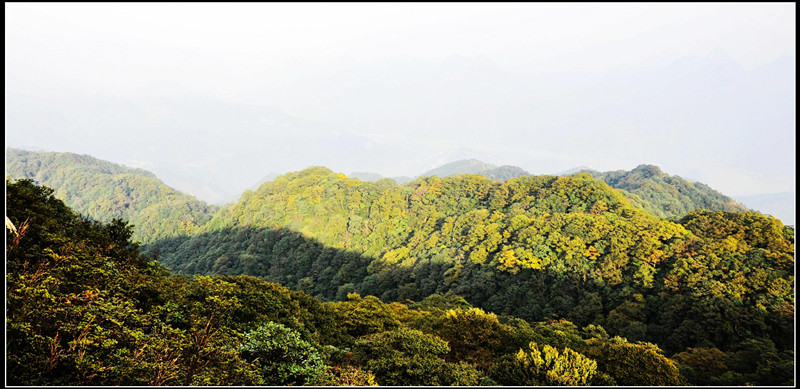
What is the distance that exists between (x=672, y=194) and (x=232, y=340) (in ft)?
220

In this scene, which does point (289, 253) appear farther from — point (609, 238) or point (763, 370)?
point (763, 370)

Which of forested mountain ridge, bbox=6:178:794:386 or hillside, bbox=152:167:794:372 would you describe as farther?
hillside, bbox=152:167:794:372

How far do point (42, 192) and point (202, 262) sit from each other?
41.5m

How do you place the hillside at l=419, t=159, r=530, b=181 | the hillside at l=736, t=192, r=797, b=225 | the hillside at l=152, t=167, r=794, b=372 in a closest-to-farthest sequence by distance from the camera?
1. the hillside at l=152, t=167, r=794, b=372
2. the hillside at l=736, t=192, r=797, b=225
3. the hillside at l=419, t=159, r=530, b=181

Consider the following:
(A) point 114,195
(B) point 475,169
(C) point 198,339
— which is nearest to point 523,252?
(C) point 198,339

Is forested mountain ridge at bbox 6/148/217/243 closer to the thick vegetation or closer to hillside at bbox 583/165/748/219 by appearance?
the thick vegetation

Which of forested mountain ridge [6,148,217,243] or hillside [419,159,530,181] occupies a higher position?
hillside [419,159,530,181]

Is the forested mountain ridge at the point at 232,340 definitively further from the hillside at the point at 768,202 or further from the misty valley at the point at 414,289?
the hillside at the point at 768,202

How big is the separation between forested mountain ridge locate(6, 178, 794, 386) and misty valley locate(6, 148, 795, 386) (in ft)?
0.15

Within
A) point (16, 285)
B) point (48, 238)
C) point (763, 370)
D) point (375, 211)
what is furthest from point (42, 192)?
point (375, 211)

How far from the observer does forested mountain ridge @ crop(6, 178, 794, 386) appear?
5199 mm

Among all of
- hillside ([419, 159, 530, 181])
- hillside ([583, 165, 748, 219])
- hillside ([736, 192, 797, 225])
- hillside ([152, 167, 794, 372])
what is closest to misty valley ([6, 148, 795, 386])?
hillside ([152, 167, 794, 372])

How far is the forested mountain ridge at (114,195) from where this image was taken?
72.6m

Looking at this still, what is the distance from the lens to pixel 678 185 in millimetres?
60031
